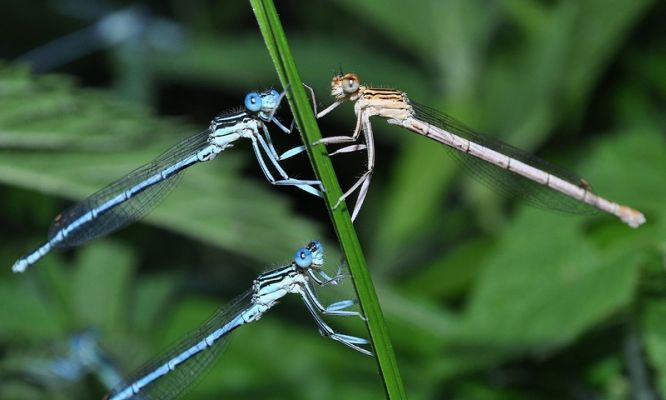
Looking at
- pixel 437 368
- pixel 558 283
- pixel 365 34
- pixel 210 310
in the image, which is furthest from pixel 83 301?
pixel 365 34

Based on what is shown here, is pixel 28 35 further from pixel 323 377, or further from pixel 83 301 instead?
pixel 323 377

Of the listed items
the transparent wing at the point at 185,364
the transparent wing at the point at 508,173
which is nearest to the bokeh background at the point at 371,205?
the transparent wing at the point at 508,173

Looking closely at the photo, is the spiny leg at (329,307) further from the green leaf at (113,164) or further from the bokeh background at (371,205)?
the green leaf at (113,164)

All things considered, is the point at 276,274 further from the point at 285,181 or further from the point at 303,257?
the point at 285,181

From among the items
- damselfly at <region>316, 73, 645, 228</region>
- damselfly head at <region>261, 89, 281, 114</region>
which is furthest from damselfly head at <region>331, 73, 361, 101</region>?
damselfly head at <region>261, 89, 281, 114</region>

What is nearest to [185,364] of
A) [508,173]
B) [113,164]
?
[113,164]
